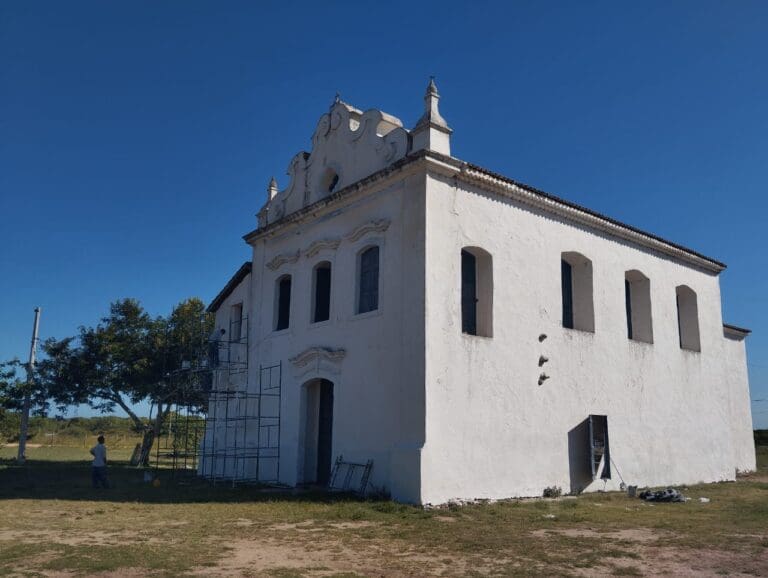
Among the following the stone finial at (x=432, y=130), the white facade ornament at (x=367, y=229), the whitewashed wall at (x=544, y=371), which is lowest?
the whitewashed wall at (x=544, y=371)

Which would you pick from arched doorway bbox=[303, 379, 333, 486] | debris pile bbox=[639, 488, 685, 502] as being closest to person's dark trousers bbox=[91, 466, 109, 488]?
arched doorway bbox=[303, 379, 333, 486]

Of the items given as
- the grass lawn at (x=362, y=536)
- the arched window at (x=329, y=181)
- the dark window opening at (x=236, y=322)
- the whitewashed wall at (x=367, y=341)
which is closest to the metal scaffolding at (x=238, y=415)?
the dark window opening at (x=236, y=322)

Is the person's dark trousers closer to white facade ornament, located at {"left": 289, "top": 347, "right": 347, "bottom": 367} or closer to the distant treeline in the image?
white facade ornament, located at {"left": 289, "top": 347, "right": 347, "bottom": 367}

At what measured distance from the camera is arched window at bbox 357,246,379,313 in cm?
1481

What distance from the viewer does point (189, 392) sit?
2662cm

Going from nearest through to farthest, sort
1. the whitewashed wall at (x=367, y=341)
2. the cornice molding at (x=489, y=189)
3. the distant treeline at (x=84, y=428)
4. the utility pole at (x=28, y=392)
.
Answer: the whitewashed wall at (x=367, y=341)
the cornice molding at (x=489, y=189)
the utility pole at (x=28, y=392)
the distant treeline at (x=84, y=428)

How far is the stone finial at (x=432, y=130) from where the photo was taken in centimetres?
1376

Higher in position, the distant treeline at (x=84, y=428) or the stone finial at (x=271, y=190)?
the stone finial at (x=271, y=190)

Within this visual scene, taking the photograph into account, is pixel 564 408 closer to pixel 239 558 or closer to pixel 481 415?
pixel 481 415

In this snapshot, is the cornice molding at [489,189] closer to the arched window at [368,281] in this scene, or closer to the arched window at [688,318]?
the arched window at [688,318]

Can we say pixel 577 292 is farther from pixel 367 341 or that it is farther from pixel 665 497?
pixel 367 341

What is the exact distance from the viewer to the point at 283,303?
18359 mm

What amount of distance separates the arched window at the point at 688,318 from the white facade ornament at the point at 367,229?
36.0ft

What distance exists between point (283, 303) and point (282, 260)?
4.01 feet
